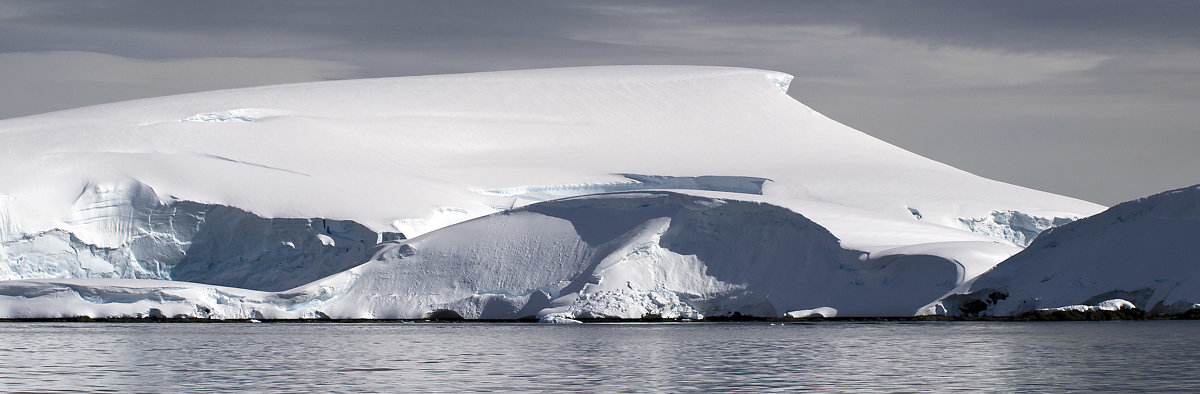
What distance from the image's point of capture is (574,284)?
4122cm

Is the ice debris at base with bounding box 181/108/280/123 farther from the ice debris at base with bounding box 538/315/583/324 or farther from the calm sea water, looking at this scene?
the ice debris at base with bounding box 538/315/583/324

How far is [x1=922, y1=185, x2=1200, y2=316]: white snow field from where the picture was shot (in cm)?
3450

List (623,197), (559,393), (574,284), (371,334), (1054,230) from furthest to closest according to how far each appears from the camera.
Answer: (623,197)
(574,284)
(1054,230)
(371,334)
(559,393)

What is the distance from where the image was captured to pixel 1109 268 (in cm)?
3516

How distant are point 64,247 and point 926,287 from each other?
2412 cm

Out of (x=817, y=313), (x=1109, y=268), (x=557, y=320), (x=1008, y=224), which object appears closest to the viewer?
(x=1109, y=268)

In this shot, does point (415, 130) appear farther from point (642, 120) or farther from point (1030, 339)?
point (1030, 339)

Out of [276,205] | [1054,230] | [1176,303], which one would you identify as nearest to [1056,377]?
[1176,303]

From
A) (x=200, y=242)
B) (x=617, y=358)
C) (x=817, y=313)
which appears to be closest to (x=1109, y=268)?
(x=817, y=313)

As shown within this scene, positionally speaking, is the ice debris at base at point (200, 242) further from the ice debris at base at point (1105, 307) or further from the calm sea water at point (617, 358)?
the ice debris at base at point (1105, 307)

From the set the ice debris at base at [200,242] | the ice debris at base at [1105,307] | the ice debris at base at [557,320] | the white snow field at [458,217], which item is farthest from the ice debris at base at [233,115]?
the ice debris at base at [1105,307]

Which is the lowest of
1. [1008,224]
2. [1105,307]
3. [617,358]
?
[617,358]

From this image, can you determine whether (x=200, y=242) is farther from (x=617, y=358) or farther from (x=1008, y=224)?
(x=1008, y=224)

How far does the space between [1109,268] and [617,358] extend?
1586 centimetres
